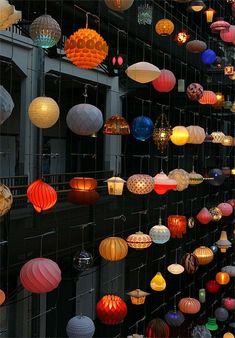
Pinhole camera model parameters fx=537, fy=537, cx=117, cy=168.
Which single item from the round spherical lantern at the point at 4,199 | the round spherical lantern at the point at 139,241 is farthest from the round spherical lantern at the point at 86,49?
the round spherical lantern at the point at 139,241

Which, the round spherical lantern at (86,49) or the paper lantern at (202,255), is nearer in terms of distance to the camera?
the round spherical lantern at (86,49)

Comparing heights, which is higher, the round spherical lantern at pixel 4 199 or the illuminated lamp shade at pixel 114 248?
the round spherical lantern at pixel 4 199

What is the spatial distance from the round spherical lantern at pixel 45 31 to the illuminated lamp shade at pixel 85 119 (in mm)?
591

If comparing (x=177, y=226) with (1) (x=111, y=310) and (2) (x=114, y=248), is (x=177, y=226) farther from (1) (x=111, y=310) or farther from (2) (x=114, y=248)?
(1) (x=111, y=310)

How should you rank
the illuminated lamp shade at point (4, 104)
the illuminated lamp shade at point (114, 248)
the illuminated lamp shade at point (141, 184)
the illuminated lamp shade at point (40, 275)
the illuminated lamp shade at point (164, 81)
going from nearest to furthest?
the illuminated lamp shade at point (4, 104) → the illuminated lamp shade at point (40, 275) → the illuminated lamp shade at point (114, 248) → the illuminated lamp shade at point (141, 184) → the illuminated lamp shade at point (164, 81)

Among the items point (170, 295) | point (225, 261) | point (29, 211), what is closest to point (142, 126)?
point (29, 211)

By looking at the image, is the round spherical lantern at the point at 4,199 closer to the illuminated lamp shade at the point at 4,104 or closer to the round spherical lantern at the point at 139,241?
the illuminated lamp shade at the point at 4,104

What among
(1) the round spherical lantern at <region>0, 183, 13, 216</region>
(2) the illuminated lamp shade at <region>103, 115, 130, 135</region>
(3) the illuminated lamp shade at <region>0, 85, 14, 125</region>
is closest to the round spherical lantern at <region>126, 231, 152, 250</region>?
(2) the illuminated lamp shade at <region>103, 115, 130, 135</region>

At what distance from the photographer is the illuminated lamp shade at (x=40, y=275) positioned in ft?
13.3

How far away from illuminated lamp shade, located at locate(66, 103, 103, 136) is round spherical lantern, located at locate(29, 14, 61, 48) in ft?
1.94

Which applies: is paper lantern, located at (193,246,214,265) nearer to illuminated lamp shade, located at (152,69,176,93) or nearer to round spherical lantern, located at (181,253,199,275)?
round spherical lantern, located at (181,253,199,275)

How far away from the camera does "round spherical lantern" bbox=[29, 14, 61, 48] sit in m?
4.15

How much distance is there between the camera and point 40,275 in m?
4.06

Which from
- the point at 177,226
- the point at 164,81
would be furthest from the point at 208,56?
the point at 177,226
